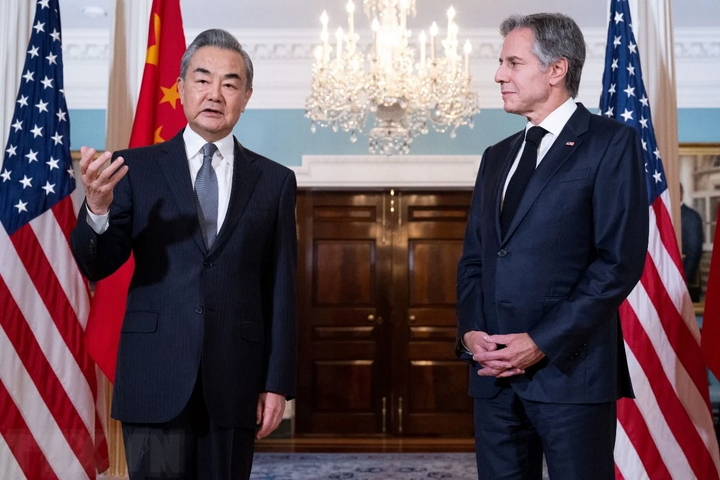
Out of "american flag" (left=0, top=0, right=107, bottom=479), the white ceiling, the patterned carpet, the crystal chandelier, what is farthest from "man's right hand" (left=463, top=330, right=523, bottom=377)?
the white ceiling

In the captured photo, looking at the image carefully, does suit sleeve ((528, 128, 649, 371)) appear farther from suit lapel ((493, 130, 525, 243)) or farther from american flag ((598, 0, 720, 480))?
american flag ((598, 0, 720, 480))

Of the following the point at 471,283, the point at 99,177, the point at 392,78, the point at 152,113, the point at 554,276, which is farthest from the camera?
the point at 392,78

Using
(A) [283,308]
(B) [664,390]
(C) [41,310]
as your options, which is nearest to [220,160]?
(A) [283,308]

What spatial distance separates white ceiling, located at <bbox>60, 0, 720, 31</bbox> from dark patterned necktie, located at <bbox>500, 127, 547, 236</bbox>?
419 cm

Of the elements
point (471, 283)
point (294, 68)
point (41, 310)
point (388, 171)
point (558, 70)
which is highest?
point (294, 68)

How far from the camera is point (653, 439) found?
3254mm

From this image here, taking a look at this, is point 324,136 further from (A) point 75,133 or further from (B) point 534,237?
(B) point 534,237

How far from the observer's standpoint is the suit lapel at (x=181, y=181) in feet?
5.95

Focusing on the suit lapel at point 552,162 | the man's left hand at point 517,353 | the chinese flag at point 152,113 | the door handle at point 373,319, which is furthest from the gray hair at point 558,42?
the door handle at point 373,319

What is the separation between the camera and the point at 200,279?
1793 mm

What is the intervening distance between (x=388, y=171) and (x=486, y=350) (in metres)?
5.06

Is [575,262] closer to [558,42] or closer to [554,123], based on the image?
[554,123]

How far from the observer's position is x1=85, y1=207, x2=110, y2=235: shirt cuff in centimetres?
170

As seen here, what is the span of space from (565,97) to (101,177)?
46.5 inches
